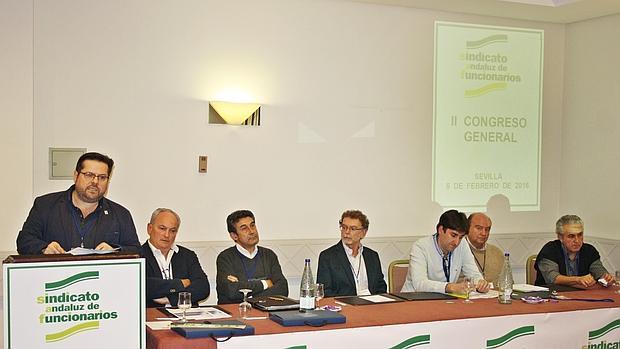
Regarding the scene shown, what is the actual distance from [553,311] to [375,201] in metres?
2.30

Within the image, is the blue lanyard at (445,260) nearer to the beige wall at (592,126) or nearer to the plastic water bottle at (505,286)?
the plastic water bottle at (505,286)

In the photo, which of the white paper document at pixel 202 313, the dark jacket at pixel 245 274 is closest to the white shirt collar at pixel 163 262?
the dark jacket at pixel 245 274

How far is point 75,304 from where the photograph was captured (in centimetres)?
345

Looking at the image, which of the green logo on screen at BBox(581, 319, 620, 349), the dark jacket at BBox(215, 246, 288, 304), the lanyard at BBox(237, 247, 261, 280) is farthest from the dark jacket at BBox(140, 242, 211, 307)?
the green logo on screen at BBox(581, 319, 620, 349)

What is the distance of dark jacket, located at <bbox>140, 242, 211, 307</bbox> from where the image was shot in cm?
453

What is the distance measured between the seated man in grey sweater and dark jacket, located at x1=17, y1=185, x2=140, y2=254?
842mm

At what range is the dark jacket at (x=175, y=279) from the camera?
4531mm

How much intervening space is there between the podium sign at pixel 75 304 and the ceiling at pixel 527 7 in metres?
3.61

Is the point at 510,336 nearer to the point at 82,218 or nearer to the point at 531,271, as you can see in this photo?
the point at 531,271

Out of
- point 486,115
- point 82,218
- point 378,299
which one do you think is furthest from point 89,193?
point 486,115

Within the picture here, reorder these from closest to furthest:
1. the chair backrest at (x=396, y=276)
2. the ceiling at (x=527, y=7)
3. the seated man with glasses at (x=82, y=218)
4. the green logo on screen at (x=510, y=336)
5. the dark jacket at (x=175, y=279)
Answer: the seated man with glasses at (x=82, y=218), the green logo on screen at (x=510, y=336), the dark jacket at (x=175, y=279), the chair backrest at (x=396, y=276), the ceiling at (x=527, y=7)

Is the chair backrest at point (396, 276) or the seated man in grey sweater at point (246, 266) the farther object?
the chair backrest at point (396, 276)

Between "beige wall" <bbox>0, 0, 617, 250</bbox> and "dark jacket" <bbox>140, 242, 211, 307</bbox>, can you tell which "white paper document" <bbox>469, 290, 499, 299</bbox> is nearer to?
"dark jacket" <bbox>140, 242, 211, 307</bbox>

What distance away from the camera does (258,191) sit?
20.2 feet
